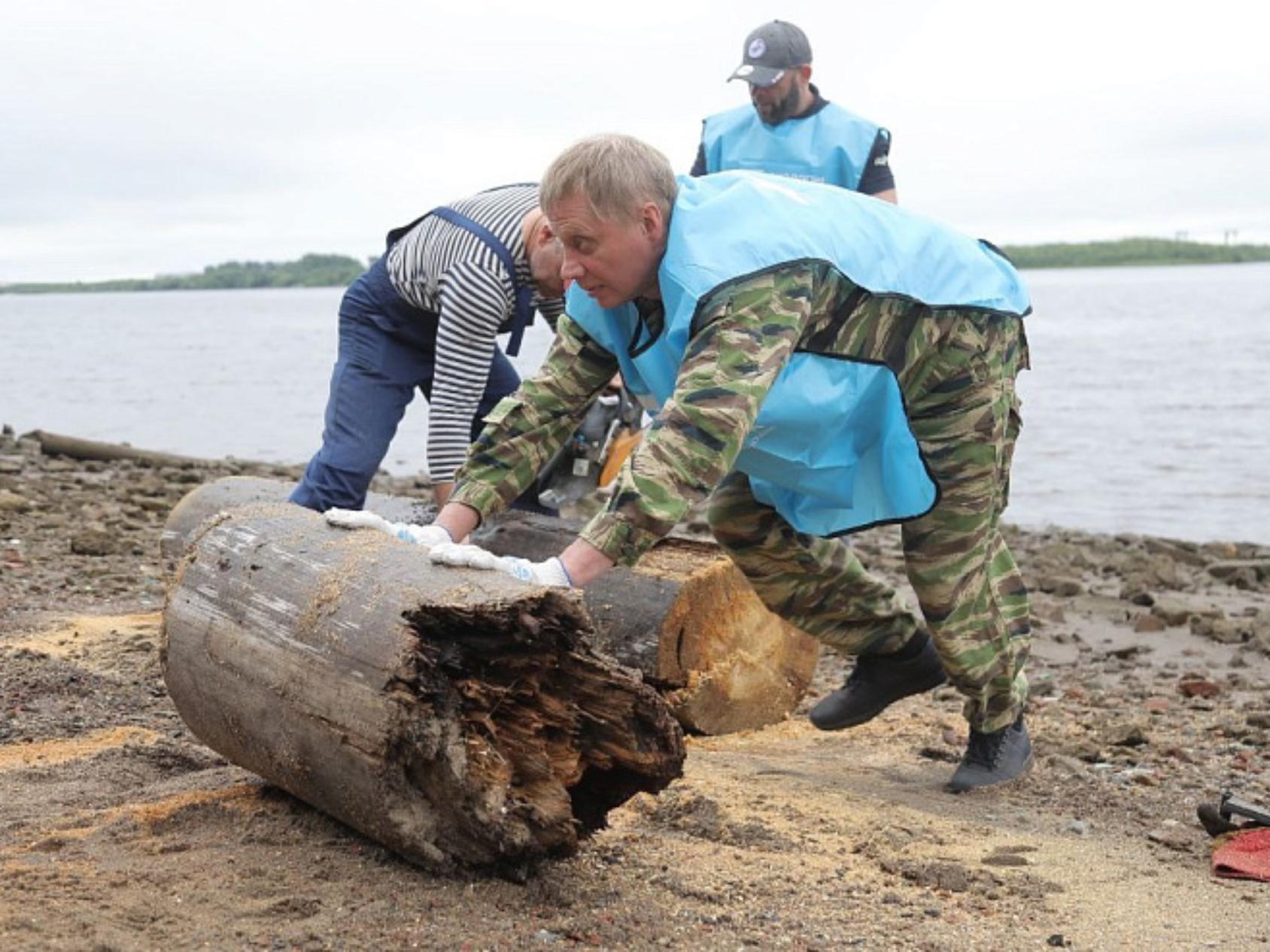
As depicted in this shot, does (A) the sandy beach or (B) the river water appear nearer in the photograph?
(A) the sandy beach

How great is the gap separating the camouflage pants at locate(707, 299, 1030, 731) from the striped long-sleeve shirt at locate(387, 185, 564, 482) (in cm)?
146

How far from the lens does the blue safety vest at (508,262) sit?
20.1 ft

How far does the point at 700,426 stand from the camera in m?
3.65

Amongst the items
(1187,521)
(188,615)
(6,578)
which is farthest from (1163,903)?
(1187,521)

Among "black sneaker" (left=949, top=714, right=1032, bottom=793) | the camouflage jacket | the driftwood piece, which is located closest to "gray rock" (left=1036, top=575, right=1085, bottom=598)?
"black sneaker" (left=949, top=714, right=1032, bottom=793)

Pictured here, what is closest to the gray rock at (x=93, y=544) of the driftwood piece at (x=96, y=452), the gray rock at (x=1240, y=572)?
the driftwood piece at (x=96, y=452)

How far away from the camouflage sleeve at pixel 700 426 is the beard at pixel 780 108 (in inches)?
138

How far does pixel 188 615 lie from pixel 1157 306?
61.7 metres

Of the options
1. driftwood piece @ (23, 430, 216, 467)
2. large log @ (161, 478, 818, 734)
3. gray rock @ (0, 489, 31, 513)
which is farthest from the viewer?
driftwood piece @ (23, 430, 216, 467)

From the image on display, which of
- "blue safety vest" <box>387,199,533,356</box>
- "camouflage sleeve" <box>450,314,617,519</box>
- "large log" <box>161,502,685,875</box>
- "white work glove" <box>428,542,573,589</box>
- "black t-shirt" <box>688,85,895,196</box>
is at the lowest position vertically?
"large log" <box>161,502,685,875</box>

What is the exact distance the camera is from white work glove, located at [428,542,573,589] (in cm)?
361

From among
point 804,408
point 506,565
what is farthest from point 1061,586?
point 506,565

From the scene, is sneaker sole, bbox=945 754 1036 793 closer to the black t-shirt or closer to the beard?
the black t-shirt

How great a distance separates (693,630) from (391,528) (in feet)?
6.13
